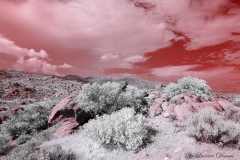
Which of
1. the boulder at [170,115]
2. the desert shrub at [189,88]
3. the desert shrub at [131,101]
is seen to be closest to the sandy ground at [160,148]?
the boulder at [170,115]

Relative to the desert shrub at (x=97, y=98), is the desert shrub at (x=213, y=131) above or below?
below

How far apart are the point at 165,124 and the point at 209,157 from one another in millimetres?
3822

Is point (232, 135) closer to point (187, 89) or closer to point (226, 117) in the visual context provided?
point (226, 117)

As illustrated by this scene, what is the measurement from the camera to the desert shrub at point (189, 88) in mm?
13584

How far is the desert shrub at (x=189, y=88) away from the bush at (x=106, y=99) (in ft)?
9.11

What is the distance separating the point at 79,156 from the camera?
24.7 ft

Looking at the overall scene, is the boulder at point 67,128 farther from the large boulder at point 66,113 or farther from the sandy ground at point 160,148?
the large boulder at point 66,113

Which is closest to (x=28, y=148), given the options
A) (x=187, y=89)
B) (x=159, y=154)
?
(x=159, y=154)

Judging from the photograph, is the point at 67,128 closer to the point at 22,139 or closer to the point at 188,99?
the point at 22,139

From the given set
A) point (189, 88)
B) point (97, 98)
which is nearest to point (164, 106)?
point (189, 88)

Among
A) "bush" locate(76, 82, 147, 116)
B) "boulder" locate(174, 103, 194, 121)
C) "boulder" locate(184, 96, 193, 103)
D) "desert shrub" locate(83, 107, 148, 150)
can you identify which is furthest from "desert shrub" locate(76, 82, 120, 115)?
"boulder" locate(184, 96, 193, 103)

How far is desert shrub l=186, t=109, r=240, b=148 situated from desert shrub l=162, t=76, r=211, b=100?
6.20 m

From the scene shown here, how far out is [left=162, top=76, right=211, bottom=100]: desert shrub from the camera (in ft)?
44.6

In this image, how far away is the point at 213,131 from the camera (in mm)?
6590
